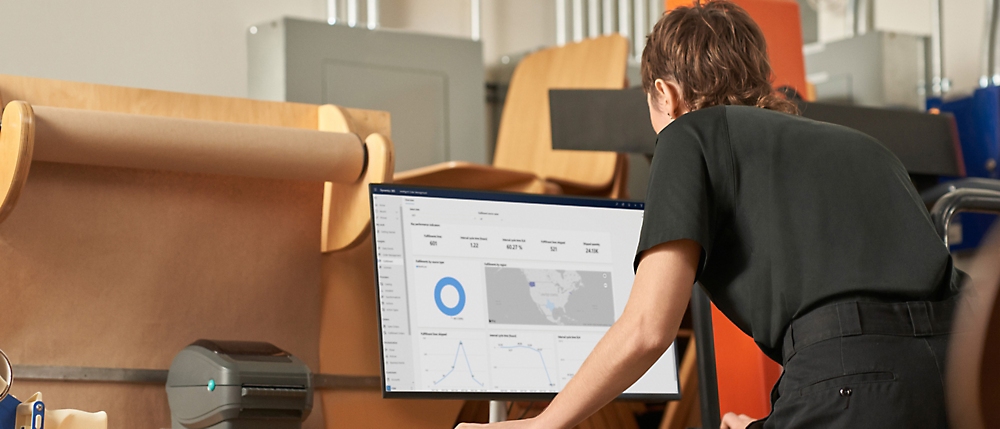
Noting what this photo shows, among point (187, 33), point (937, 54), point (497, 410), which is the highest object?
point (187, 33)

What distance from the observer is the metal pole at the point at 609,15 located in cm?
386

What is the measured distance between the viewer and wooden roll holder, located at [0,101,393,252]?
4.27ft

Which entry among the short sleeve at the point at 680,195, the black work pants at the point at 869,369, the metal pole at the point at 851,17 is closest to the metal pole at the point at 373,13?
the metal pole at the point at 851,17

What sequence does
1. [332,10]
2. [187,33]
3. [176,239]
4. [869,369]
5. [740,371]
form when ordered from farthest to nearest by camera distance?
[332,10]
[187,33]
[740,371]
[176,239]
[869,369]

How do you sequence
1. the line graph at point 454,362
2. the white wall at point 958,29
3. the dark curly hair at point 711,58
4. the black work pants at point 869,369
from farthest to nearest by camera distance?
the white wall at point 958,29, the line graph at point 454,362, the dark curly hair at point 711,58, the black work pants at point 869,369

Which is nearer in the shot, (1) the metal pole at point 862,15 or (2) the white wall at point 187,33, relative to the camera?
(2) the white wall at point 187,33

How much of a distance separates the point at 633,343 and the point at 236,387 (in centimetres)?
54

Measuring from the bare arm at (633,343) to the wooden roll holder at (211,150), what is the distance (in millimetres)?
598

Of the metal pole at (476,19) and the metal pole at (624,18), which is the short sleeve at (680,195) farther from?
the metal pole at (624,18)

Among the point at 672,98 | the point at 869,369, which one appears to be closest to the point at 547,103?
the point at 672,98

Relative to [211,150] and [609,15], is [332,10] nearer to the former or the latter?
[609,15]

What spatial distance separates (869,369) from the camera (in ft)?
3.44

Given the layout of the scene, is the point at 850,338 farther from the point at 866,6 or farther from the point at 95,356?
the point at 866,6

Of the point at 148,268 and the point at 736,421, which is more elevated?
the point at 148,268
